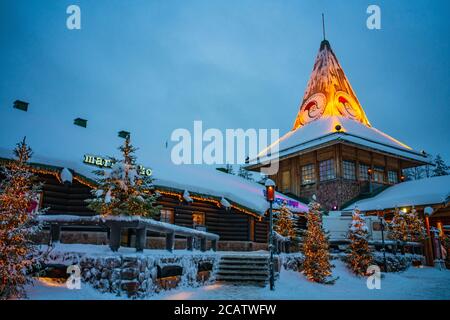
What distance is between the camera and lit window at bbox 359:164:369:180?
98.2 ft

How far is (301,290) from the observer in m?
11.8

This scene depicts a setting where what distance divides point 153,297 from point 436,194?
2158 centimetres

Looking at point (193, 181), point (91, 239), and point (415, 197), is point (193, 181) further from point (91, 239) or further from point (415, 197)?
point (415, 197)

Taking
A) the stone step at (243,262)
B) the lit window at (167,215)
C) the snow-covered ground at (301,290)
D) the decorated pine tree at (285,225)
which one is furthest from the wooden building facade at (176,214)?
the snow-covered ground at (301,290)

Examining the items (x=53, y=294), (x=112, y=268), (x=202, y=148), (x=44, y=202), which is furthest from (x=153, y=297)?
(x=202, y=148)

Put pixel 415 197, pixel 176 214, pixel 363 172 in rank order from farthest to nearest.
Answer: pixel 363 172
pixel 415 197
pixel 176 214

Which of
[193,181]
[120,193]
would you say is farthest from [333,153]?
[120,193]

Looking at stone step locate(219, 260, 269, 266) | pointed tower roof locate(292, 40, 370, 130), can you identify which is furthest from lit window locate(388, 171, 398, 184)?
stone step locate(219, 260, 269, 266)

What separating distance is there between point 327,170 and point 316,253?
16.7 m

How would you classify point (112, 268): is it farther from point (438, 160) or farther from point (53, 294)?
point (438, 160)

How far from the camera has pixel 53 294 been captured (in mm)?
7520

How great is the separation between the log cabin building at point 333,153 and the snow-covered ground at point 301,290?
43.5 ft

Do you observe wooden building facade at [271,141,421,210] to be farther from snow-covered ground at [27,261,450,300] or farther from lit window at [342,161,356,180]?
snow-covered ground at [27,261,450,300]
